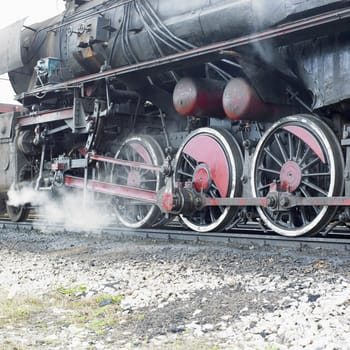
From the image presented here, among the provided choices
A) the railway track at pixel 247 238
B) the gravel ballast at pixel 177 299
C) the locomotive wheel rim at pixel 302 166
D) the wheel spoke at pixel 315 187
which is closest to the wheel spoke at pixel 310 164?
the locomotive wheel rim at pixel 302 166

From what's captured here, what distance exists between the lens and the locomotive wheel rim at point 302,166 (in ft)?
15.3

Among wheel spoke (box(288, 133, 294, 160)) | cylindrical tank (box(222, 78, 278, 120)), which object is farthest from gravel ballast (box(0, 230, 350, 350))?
cylindrical tank (box(222, 78, 278, 120))

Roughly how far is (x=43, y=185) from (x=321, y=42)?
458 centimetres

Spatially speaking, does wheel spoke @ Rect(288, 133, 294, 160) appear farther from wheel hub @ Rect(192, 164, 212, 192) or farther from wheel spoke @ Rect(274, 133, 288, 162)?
wheel hub @ Rect(192, 164, 212, 192)

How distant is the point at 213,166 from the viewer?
5695mm

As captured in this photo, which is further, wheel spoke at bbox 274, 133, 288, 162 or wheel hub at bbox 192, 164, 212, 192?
wheel hub at bbox 192, 164, 212, 192

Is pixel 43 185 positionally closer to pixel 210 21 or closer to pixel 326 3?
pixel 210 21

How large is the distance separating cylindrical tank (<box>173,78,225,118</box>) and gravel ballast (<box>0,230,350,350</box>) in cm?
143

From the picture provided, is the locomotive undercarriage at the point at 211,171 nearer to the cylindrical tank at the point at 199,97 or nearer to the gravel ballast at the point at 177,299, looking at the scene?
the cylindrical tank at the point at 199,97

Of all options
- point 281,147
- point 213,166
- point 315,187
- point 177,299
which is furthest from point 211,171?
point 177,299

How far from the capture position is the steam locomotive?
4672 millimetres

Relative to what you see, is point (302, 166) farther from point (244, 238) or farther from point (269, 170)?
point (244, 238)

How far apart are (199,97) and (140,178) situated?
1521 millimetres

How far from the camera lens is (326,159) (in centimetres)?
468
